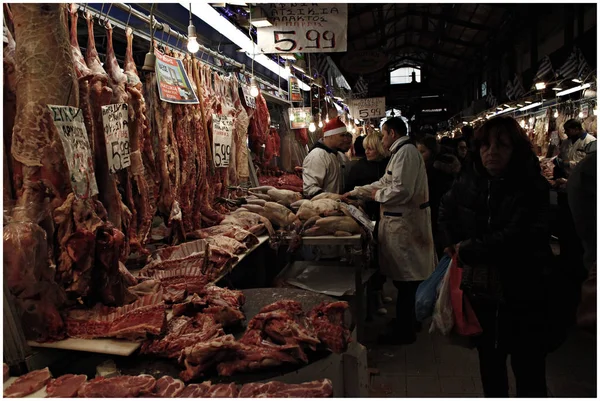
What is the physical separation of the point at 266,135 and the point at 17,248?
5010 mm

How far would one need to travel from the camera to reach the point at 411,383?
4504mm

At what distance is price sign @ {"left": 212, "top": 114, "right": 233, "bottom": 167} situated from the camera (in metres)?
5.12

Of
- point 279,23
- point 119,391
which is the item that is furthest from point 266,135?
point 119,391

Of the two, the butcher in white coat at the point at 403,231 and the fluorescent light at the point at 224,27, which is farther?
the butcher in white coat at the point at 403,231

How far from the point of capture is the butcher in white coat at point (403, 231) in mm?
5383

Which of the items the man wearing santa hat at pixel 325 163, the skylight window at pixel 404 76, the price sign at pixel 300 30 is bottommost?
the man wearing santa hat at pixel 325 163

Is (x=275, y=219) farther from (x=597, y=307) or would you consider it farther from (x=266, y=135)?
(x=597, y=307)

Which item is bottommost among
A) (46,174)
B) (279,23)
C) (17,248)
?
(17,248)

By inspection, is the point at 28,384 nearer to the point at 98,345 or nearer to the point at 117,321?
the point at 98,345

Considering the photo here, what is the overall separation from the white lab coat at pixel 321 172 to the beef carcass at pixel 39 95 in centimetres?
404

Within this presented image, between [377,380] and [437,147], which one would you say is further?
[437,147]

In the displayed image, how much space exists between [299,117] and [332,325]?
6.59 m

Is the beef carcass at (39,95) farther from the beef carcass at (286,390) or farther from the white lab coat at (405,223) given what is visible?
the white lab coat at (405,223)

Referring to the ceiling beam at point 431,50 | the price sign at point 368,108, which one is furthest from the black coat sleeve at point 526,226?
the ceiling beam at point 431,50
